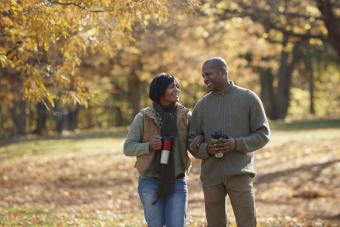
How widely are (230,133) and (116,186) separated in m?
11.5

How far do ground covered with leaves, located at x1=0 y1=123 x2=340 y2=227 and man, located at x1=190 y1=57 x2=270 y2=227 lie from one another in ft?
11.5

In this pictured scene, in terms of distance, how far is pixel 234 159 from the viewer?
5707 mm

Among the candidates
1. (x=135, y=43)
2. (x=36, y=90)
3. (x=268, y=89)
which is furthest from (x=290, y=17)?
(x=268, y=89)

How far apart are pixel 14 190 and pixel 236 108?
39.1 ft

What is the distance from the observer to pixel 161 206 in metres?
5.65

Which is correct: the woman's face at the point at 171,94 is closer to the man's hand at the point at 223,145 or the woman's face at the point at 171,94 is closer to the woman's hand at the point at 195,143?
the woman's hand at the point at 195,143

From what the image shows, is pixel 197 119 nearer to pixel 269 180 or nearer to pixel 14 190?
pixel 269 180

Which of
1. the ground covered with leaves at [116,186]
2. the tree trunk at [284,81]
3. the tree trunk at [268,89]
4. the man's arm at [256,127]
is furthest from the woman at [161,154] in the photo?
the tree trunk at [268,89]

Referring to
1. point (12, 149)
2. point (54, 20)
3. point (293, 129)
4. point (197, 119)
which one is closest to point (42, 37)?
point (54, 20)

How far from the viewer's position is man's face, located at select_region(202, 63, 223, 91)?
570cm

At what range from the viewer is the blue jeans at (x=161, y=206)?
5.60 metres

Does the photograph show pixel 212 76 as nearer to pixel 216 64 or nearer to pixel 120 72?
pixel 216 64

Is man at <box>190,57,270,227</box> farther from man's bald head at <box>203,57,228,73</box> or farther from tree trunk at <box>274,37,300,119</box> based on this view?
tree trunk at <box>274,37,300,119</box>

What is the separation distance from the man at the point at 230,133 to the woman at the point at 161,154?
206 mm
